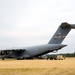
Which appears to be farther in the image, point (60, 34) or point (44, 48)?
point (60, 34)

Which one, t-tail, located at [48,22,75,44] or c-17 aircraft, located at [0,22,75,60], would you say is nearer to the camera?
c-17 aircraft, located at [0,22,75,60]

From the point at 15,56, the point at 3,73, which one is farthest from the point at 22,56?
the point at 3,73

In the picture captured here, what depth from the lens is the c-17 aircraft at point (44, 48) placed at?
52.3 meters

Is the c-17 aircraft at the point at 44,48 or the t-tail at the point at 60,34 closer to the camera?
the c-17 aircraft at the point at 44,48

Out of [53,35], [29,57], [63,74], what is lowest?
[63,74]

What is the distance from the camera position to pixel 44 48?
5281cm

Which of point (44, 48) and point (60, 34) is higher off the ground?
point (60, 34)

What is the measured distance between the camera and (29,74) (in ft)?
69.5

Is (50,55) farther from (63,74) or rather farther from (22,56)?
(63,74)

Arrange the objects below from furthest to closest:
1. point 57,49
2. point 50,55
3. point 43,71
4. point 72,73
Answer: point 50,55 → point 57,49 → point 43,71 → point 72,73

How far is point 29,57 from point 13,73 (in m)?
35.1

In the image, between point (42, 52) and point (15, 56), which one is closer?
point (42, 52)

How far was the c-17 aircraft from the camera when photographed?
52.3 meters

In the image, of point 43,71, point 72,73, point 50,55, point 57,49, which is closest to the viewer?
point 72,73
